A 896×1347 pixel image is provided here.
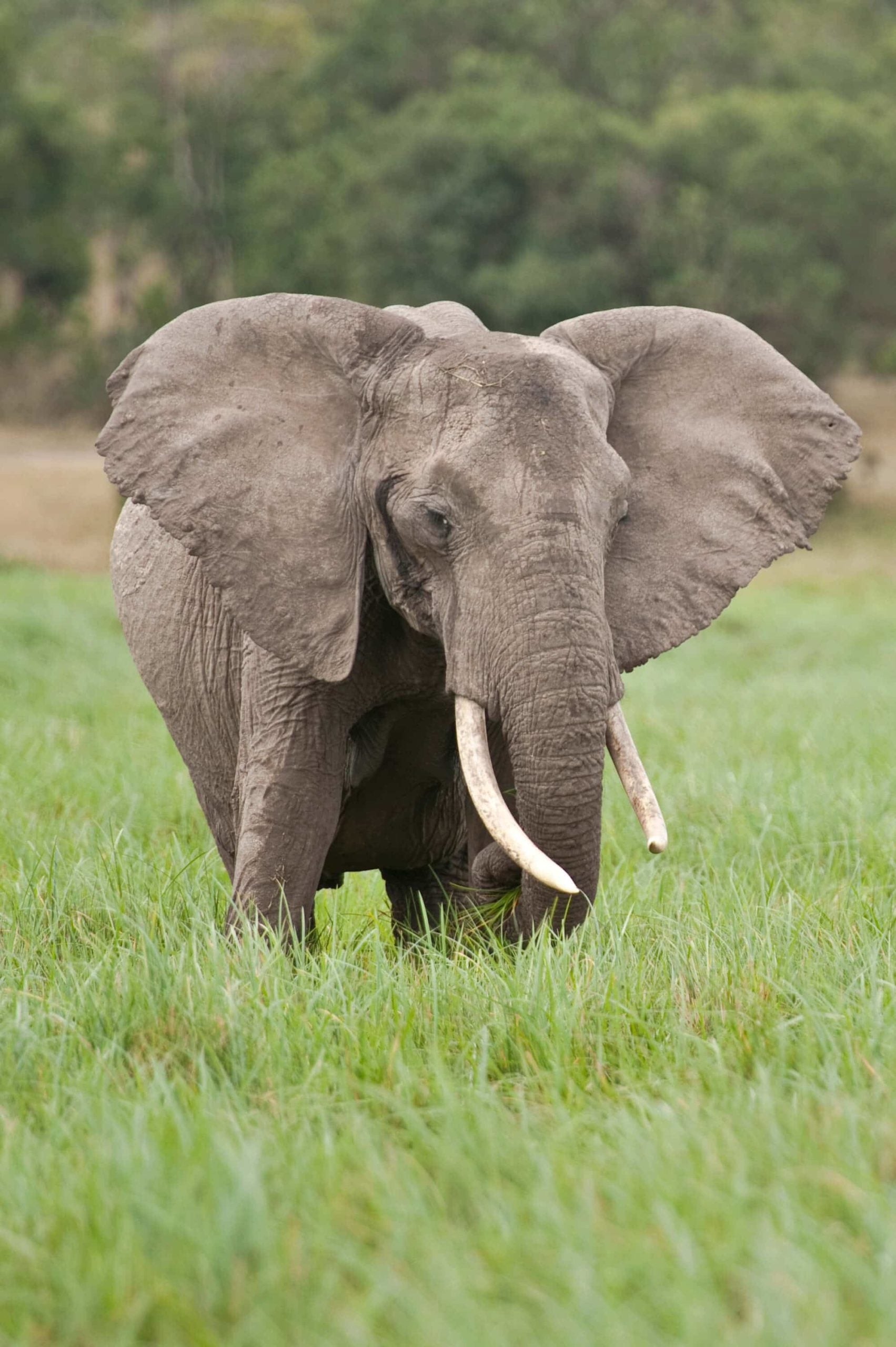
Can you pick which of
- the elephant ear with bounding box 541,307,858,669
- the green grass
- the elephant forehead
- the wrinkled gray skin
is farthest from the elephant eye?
the green grass

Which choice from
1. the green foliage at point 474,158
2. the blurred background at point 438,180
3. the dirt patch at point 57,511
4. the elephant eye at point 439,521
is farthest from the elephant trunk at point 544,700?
the green foliage at point 474,158

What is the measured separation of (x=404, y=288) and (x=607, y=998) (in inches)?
1113

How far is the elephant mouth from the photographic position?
334 centimetres

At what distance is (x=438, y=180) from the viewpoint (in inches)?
1169

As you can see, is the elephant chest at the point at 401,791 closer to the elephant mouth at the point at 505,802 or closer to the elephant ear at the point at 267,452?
the elephant ear at the point at 267,452

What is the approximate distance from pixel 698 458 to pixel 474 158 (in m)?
26.3

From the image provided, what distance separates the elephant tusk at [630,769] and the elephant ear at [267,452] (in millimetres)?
592

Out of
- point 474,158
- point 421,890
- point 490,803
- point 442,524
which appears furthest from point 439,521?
point 474,158

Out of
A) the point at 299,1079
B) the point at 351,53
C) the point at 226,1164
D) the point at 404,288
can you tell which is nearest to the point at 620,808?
the point at 299,1079

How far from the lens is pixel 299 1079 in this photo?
297cm

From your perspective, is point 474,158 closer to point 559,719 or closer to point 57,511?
point 57,511

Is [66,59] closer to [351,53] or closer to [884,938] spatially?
[351,53]

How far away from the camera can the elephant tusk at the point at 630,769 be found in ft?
11.7

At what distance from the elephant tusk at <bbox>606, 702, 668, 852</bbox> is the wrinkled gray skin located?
144 millimetres
